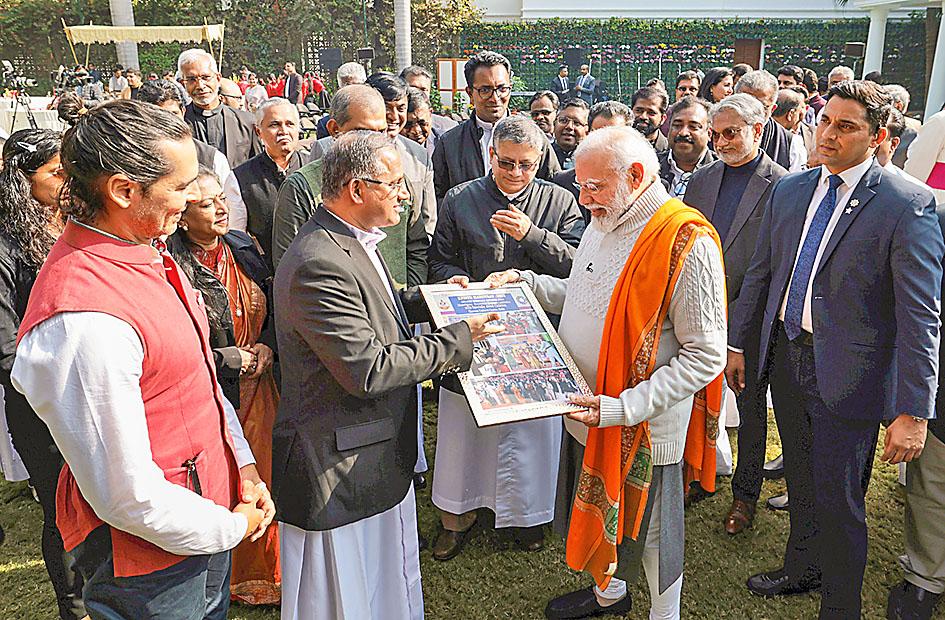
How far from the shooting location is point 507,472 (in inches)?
151

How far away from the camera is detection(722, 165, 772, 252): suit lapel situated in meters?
3.97

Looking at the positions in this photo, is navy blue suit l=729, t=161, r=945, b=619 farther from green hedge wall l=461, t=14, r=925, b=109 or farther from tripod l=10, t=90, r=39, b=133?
green hedge wall l=461, t=14, r=925, b=109

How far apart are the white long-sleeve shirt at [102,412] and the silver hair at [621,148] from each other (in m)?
1.72

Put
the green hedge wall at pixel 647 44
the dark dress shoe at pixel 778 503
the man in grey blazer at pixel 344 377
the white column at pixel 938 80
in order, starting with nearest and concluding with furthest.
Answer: the man in grey blazer at pixel 344 377
the dark dress shoe at pixel 778 503
the white column at pixel 938 80
the green hedge wall at pixel 647 44

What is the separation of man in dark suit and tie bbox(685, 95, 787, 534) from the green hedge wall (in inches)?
931

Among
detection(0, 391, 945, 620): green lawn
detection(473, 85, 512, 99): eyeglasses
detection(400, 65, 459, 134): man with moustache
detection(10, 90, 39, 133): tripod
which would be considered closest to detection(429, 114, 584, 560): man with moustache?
detection(0, 391, 945, 620): green lawn

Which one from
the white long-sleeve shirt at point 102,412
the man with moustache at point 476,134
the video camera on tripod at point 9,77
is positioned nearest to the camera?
the white long-sleeve shirt at point 102,412

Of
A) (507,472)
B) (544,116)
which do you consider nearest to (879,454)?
(507,472)

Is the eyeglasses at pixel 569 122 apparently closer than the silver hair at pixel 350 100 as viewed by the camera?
No

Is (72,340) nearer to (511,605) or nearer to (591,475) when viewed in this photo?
(591,475)

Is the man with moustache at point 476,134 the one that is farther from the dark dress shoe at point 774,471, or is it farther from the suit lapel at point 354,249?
the suit lapel at point 354,249

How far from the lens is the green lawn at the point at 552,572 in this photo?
331 centimetres

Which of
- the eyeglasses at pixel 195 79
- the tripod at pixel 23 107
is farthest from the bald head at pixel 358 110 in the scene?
the tripod at pixel 23 107

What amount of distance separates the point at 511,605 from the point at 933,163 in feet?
15.1
